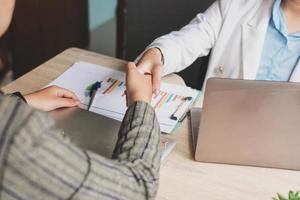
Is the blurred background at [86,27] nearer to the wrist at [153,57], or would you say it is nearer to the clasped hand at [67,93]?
the wrist at [153,57]

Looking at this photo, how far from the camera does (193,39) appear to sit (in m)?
1.50

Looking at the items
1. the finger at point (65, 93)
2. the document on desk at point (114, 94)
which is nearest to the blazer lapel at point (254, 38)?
the document on desk at point (114, 94)

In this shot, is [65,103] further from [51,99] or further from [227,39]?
[227,39]

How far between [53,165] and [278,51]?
1.03 metres

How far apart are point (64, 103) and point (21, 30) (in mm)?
1864

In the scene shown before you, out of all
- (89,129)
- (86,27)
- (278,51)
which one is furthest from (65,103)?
(86,27)

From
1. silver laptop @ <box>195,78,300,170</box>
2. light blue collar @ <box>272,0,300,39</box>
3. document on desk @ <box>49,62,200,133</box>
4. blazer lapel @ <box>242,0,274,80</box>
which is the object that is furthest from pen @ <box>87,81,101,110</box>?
light blue collar @ <box>272,0,300,39</box>

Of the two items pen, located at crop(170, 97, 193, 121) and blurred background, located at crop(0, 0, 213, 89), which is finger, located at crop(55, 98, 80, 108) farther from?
blurred background, located at crop(0, 0, 213, 89)

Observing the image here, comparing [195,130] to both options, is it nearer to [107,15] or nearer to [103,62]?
[103,62]

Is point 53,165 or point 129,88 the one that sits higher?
point 53,165

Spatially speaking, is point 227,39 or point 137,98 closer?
point 137,98

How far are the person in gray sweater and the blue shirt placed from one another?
77cm

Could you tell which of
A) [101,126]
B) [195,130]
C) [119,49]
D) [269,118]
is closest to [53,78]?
[101,126]

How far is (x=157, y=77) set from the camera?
3.96 feet
